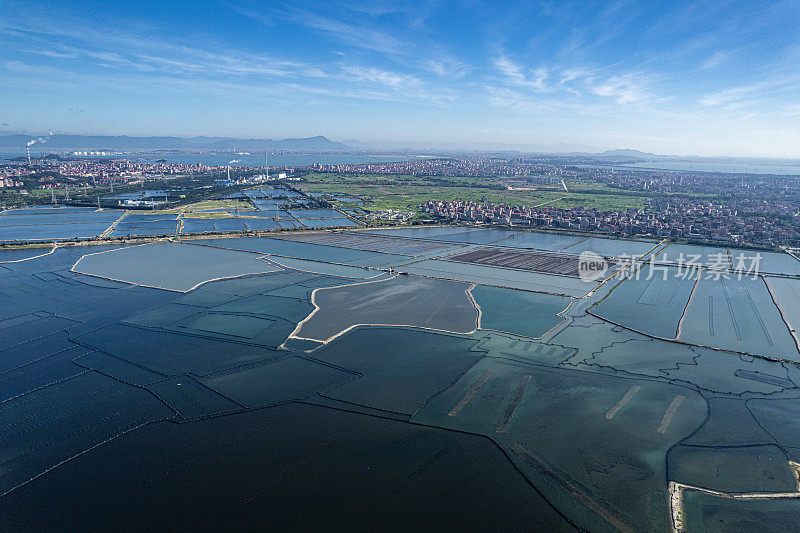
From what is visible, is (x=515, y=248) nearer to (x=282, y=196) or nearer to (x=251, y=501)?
(x=251, y=501)

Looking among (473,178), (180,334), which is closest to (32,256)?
(180,334)

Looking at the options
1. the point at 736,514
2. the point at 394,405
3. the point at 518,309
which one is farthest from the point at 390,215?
the point at 736,514

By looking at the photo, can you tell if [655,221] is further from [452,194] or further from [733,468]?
[733,468]

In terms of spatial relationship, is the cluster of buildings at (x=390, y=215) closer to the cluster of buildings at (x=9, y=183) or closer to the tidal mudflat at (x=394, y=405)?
the tidal mudflat at (x=394, y=405)

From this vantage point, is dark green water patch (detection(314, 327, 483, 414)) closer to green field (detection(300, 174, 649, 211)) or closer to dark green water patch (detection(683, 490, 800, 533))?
dark green water patch (detection(683, 490, 800, 533))

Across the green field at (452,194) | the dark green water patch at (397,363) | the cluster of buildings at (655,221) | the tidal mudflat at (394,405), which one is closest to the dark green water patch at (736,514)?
the tidal mudflat at (394,405)

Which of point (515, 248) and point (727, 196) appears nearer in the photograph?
point (515, 248)

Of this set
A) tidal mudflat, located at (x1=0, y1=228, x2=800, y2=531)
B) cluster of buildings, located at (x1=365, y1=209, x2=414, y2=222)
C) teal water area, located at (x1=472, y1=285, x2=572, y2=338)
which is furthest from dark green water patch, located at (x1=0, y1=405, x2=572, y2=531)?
cluster of buildings, located at (x1=365, y1=209, x2=414, y2=222)

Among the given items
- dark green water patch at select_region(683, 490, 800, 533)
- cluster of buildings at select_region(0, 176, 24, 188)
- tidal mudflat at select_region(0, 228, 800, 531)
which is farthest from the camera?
cluster of buildings at select_region(0, 176, 24, 188)

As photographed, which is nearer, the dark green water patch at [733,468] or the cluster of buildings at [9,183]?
the dark green water patch at [733,468]
